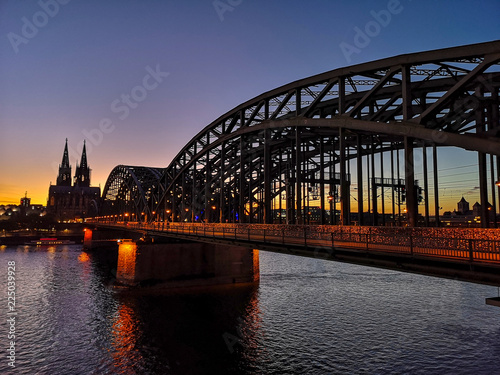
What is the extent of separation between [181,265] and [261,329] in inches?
710

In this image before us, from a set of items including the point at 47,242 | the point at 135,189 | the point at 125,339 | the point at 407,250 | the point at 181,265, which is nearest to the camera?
the point at 407,250

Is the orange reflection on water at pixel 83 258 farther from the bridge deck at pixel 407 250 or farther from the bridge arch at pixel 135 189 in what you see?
the bridge deck at pixel 407 250

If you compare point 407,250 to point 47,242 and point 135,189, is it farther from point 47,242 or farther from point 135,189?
point 47,242

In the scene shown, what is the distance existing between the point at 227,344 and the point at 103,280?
30.8 meters

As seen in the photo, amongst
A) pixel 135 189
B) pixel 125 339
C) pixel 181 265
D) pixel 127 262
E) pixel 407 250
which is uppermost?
pixel 135 189

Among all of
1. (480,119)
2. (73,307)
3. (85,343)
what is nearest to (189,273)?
(73,307)

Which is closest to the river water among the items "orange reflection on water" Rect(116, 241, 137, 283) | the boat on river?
"orange reflection on water" Rect(116, 241, 137, 283)

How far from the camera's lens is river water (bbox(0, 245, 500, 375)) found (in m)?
21.6

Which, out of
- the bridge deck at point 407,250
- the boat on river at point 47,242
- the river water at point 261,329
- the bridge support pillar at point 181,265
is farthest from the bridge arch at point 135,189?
the bridge deck at point 407,250

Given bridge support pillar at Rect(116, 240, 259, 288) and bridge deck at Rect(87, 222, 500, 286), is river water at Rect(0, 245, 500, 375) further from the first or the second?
bridge deck at Rect(87, 222, 500, 286)

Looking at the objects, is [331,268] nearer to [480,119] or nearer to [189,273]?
[189,273]

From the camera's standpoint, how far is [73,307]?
115ft

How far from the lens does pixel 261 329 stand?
28.3 metres

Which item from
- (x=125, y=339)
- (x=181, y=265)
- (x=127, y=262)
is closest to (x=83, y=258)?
(x=127, y=262)
